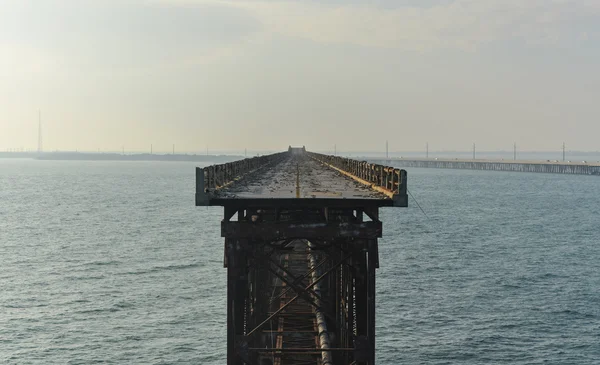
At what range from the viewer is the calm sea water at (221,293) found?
43.3 m

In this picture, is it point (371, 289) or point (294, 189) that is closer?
point (371, 289)

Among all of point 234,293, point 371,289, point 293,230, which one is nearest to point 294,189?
point 293,230

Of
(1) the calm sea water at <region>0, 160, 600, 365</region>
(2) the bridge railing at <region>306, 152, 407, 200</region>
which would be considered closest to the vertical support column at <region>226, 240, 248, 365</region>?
(2) the bridge railing at <region>306, 152, 407, 200</region>

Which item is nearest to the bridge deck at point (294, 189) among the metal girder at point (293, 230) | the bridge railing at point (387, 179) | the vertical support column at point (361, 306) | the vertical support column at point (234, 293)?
the bridge railing at point (387, 179)

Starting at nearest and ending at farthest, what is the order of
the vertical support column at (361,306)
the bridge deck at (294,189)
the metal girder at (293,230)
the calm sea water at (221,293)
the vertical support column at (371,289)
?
1. the metal girder at (293,230)
2. the vertical support column at (371,289)
3. the vertical support column at (361,306)
4. the bridge deck at (294,189)
5. the calm sea water at (221,293)

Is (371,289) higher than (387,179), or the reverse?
(387,179)

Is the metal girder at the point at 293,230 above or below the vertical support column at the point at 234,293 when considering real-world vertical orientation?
above

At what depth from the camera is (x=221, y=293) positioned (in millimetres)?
57188

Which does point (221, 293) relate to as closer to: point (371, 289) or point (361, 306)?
point (361, 306)

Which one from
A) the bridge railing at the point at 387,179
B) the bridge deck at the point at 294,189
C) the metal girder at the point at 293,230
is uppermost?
the bridge railing at the point at 387,179

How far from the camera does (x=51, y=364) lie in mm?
40906

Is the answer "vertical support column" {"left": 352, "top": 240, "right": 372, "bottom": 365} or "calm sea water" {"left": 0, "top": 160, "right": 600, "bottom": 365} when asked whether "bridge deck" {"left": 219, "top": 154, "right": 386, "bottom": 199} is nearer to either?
"vertical support column" {"left": 352, "top": 240, "right": 372, "bottom": 365}

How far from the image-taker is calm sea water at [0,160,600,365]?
4334cm

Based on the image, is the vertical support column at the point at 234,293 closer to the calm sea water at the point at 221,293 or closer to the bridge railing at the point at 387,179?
the bridge railing at the point at 387,179
